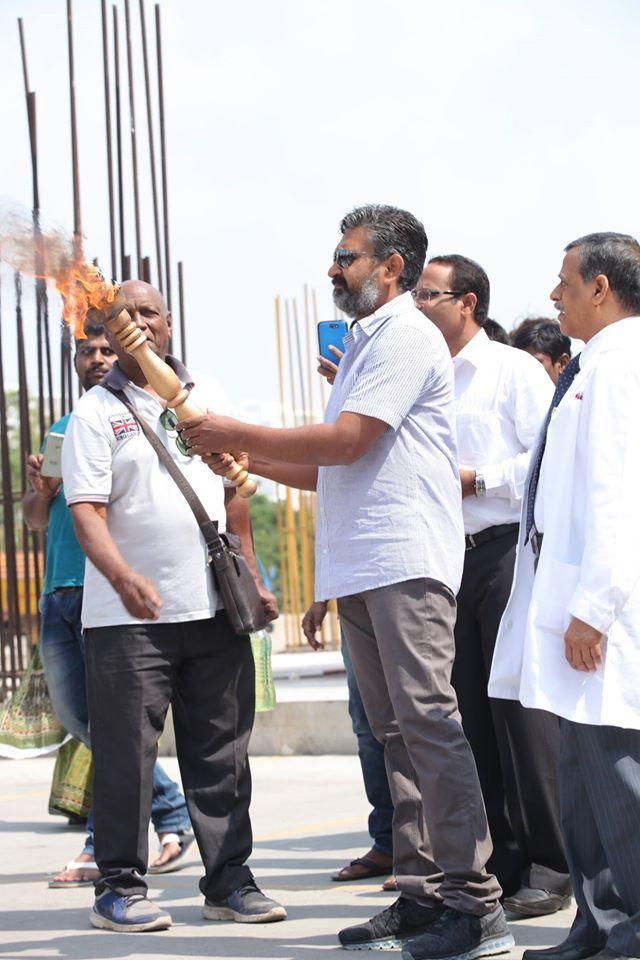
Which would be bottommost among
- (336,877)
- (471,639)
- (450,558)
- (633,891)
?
(336,877)

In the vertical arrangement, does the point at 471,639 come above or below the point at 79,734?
above

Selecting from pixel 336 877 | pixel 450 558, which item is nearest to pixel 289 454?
pixel 450 558

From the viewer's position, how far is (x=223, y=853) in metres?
4.73

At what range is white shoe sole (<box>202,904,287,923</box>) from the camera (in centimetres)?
462

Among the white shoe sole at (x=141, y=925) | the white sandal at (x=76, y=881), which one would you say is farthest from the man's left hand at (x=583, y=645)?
the white sandal at (x=76, y=881)

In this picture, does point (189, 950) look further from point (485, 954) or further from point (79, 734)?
point (79, 734)

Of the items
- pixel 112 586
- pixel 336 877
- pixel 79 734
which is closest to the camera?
pixel 112 586

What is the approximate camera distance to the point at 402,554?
162 inches

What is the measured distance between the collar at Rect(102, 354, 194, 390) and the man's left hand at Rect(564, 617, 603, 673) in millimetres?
1783

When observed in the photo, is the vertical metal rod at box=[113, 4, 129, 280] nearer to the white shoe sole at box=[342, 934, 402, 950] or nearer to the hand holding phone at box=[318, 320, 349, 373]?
the hand holding phone at box=[318, 320, 349, 373]

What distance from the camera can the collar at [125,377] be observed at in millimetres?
4852

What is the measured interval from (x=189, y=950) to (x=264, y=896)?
1.63 ft

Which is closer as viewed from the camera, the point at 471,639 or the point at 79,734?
the point at 471,639

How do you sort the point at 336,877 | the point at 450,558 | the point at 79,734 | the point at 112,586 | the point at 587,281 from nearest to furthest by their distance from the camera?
1. the point at 587,281
2. the point at 450,558
3. the point at 112,586
4. the point at 336,877
5. the point at 79,734
